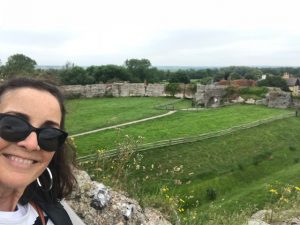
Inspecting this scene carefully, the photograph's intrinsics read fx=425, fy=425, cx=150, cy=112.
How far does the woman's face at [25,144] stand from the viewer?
7.13ft

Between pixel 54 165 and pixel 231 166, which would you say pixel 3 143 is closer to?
pixel 54 165

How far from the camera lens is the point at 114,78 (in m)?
58.0

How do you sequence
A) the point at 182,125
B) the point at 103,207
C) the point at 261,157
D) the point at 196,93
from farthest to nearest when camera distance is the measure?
the point at 196,93 → the point at 182,125 → the point at 261,157 → the point at 103,207

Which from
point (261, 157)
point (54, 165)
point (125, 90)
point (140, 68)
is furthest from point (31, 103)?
point (140, 68)

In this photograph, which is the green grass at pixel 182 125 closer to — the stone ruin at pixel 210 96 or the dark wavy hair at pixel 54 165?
the stone ruin at pixel 210 96

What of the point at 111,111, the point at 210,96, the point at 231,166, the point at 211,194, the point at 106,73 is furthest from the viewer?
the point at 106,73

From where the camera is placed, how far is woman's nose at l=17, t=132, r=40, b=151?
2.18 m

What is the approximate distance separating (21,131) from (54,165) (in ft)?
2.15

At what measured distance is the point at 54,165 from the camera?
2.74 metres

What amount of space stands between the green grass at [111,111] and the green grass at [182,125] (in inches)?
54.5

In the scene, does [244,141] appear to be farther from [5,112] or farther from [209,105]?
[5,112]

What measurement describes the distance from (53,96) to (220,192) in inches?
632

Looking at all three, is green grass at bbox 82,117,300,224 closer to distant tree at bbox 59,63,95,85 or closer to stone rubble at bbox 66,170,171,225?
stone rubble at bbox 66,170,171,225

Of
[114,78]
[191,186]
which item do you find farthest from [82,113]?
[114,78]
